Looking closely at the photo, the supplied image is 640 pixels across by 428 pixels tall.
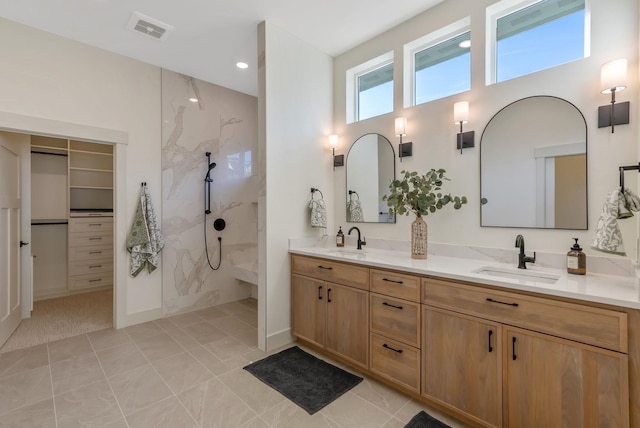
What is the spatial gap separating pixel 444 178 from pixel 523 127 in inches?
25.3

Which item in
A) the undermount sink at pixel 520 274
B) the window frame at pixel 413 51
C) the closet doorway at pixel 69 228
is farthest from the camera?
the closet doorway at pixel 69 228

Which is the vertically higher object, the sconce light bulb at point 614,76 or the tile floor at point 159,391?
the sconce light bulb at point 614,76

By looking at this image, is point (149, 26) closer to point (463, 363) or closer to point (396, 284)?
point (396, 284)

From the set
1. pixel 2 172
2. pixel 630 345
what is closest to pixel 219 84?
pixel 2 172

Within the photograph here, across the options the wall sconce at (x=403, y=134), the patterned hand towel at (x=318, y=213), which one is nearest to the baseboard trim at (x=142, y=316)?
the patterned hand towel at (x=318, y=213)

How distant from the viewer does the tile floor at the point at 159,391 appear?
72.7 inches

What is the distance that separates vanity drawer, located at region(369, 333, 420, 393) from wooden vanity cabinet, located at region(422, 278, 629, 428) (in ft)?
0.23

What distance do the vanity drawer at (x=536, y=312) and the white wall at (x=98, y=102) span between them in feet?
10.5

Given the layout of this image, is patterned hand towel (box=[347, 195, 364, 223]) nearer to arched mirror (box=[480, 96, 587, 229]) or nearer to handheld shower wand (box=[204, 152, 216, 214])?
arched mirror (box=[480, 96, 587, 229])

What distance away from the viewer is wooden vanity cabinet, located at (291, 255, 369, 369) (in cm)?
233

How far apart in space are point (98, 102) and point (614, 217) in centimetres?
434

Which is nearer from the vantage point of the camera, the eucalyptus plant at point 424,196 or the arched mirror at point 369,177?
the eucalyptus plant at point 424,196

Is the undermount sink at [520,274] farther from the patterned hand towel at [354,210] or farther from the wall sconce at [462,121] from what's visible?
the patterned hand towel at [354,210]

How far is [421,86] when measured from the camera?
2816mm
